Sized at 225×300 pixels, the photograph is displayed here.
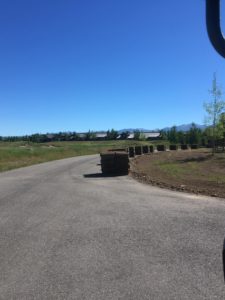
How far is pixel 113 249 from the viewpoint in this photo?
25.1 feet

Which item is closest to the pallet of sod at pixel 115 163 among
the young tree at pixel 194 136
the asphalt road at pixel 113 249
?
the asphalt road at pixel 113 249

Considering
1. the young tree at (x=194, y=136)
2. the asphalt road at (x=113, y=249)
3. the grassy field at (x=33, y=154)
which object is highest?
the young tree at (x=194, y=136)

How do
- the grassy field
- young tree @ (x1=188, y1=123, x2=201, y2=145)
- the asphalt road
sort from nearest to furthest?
the asphalt road, the grassy field, young tree @ (x1=188, y1=123, x2=201, y2=145)

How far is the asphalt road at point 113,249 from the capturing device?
18.4ft

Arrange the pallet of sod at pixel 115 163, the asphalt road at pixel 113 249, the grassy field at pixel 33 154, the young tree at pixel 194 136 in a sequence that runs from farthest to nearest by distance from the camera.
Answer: the young tree at pixel 194 136 < the grassy field at pixel 33 154 < the pallet of sod at pixel 115 163 < the asphalt road at pixel 113 249

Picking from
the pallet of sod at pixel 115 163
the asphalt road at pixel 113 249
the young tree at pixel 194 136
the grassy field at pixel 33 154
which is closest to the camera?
the asphalt road at pixel 113 249

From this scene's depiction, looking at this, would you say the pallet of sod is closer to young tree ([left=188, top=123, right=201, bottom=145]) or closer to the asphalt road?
the asphalt road

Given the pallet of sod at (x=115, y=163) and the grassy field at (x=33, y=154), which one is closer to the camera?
the pallet of sod at (x=115, y=163)

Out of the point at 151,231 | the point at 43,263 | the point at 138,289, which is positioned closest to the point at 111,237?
the point at 151,231

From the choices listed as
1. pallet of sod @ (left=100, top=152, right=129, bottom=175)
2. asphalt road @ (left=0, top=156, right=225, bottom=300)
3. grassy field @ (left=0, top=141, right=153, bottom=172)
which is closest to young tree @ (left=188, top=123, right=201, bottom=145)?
grassy field @ (left=0, top=141, right=153, bottom=172)

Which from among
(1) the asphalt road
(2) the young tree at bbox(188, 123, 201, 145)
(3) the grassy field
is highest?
(2) the young tree at bbox(188, 123, 201, 145)

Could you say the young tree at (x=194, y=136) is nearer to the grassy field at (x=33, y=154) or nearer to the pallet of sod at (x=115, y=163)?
the grassy field at (x=33, y=154)

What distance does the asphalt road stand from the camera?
5621mm

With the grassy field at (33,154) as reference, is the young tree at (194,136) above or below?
above
